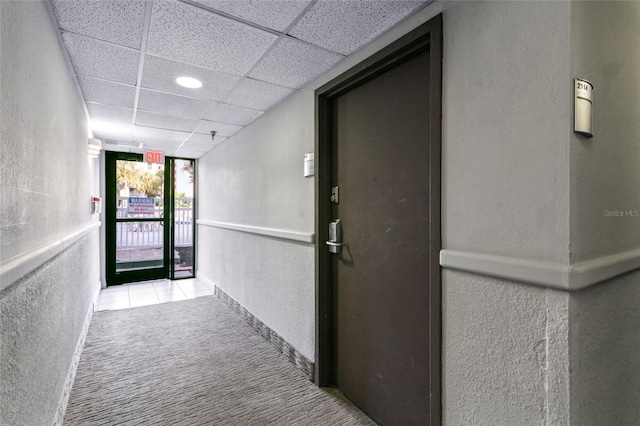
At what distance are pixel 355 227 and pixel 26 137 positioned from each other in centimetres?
169

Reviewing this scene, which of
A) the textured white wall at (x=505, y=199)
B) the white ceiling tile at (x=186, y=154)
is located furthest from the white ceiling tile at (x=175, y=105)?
the textured white wall at (x=505, y=199)

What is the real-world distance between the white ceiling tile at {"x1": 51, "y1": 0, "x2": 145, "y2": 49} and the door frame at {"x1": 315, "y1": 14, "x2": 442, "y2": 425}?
1.16 metres

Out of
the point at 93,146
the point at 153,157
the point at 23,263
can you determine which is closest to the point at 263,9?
the point at 23,263

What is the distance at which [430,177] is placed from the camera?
1.49m

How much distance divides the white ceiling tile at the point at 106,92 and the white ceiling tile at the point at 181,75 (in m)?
0.26

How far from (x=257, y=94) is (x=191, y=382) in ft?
7.65

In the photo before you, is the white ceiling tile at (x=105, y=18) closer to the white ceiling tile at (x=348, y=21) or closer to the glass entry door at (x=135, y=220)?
the white ceiling tile at (x=348, y=21)

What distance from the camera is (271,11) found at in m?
1.54

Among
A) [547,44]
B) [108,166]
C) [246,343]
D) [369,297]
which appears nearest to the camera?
[547,44]

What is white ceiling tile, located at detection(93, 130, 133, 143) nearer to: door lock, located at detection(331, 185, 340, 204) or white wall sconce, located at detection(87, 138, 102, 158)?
white wall sconce, located at detection(87, 138, 102, 158)

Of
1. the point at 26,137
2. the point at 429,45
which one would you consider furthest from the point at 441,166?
the point at 26,137

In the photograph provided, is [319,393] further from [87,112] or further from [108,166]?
[108,166]

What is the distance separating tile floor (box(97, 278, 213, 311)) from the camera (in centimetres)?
418

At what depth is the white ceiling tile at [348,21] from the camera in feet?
4.91
